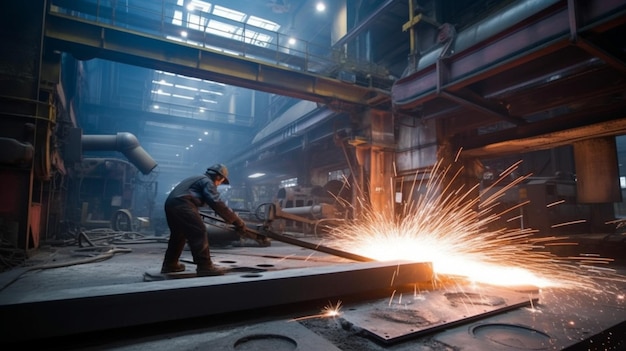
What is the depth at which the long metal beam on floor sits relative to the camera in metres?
5.42

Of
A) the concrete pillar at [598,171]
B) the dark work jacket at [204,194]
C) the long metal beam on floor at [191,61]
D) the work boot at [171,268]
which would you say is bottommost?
the work boot at [171,268]

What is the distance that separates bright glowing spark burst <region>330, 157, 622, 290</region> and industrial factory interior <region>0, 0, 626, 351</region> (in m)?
0.05

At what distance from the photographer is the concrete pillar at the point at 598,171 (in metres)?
4.75

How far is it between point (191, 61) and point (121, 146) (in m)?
4.84

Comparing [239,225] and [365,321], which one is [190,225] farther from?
[365,321]

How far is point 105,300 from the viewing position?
157 centimetres

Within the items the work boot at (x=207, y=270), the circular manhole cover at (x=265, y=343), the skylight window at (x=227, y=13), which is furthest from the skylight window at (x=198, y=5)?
the circular manhole cover at (x=265, y=343)

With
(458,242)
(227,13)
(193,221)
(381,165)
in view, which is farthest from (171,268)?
(227,13)

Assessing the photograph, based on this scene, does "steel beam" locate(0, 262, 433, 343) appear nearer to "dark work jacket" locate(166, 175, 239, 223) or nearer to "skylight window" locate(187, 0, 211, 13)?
"dark work jacket" locate(166, 175, 239, 223)

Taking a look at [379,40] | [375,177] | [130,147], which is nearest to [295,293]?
[375,177]

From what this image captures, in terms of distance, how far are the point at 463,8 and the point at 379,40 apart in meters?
2.37

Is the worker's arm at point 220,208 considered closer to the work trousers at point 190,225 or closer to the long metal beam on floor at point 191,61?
the work trousers at point 190,225

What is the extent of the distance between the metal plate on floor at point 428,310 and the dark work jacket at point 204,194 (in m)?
1.40

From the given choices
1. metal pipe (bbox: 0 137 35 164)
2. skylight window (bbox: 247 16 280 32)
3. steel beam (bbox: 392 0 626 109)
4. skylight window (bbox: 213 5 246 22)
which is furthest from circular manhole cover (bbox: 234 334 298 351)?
skylight window (bbox: 247 16 280 32)
